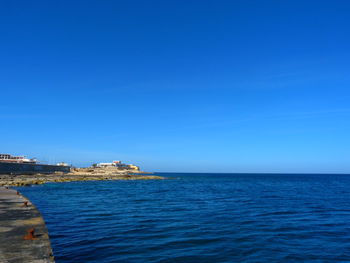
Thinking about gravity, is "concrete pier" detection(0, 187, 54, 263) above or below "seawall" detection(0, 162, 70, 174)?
below

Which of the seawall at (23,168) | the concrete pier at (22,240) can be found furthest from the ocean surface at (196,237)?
the seawall at (23,168)

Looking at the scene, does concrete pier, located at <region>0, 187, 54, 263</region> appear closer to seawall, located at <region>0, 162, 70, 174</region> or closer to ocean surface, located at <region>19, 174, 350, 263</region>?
ocean surface, located at <region>19, 174, 350, 263</region>

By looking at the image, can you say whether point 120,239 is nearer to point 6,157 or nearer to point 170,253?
point 170,253

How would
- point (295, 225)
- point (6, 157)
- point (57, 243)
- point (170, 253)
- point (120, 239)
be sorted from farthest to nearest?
point (6, 157), point (295, 225), point (120, 239), point (57, 243), point (170, 253)

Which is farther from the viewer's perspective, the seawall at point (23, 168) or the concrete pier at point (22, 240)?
the seawall at point (23, 168)

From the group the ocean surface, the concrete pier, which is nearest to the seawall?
the ocean surface

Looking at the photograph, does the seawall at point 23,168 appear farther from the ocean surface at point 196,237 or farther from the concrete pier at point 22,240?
the concrete pier at point 22,240

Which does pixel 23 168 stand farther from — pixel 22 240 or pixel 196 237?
pixel 196 237

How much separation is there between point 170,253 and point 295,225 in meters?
12.4

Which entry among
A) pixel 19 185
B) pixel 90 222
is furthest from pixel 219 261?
pixel 19 185

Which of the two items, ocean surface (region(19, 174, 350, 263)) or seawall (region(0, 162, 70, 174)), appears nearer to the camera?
ocean surface (region(19, 174, 350, 263))

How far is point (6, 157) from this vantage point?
169 metres

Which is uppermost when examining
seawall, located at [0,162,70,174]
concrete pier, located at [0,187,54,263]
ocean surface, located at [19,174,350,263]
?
seawall, located at [0,162,70,174]

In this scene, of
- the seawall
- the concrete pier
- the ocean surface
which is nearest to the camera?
the concrete pier
